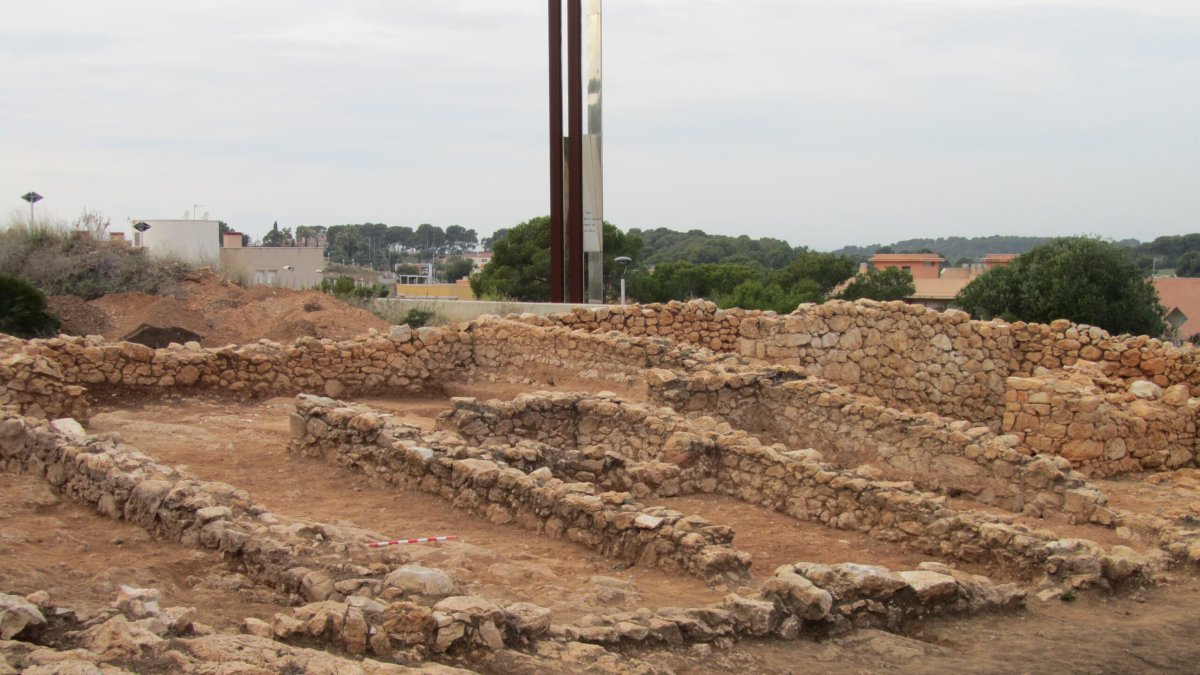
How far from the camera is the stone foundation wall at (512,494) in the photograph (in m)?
7.63

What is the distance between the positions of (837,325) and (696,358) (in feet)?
9.71

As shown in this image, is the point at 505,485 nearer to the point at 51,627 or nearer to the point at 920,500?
the point at 920,500

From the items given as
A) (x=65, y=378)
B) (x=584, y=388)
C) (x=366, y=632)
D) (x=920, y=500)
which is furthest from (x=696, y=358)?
(x=366, y=632)

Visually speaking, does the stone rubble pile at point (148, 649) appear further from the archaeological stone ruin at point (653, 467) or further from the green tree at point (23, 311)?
the green tree at point (23, 311)

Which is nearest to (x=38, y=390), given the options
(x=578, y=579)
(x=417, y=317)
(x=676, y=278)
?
(x=578, y=579)

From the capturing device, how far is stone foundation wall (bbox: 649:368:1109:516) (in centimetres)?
996

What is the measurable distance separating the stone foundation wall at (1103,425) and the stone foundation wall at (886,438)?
121cm

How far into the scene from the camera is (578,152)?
2417 centimetres

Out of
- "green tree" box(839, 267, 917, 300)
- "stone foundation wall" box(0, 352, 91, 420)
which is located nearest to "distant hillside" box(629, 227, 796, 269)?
"green tree" box(839, 267, 917, 300)

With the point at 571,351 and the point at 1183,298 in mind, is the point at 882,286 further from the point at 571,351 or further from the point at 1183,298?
the point at 571,351

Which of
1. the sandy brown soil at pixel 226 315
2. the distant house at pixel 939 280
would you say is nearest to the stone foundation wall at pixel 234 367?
the sandy brown soil at pixel 226 315

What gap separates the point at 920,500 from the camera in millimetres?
8781

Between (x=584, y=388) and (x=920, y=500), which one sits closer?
(x=920, y=500)

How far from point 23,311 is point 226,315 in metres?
3.78
